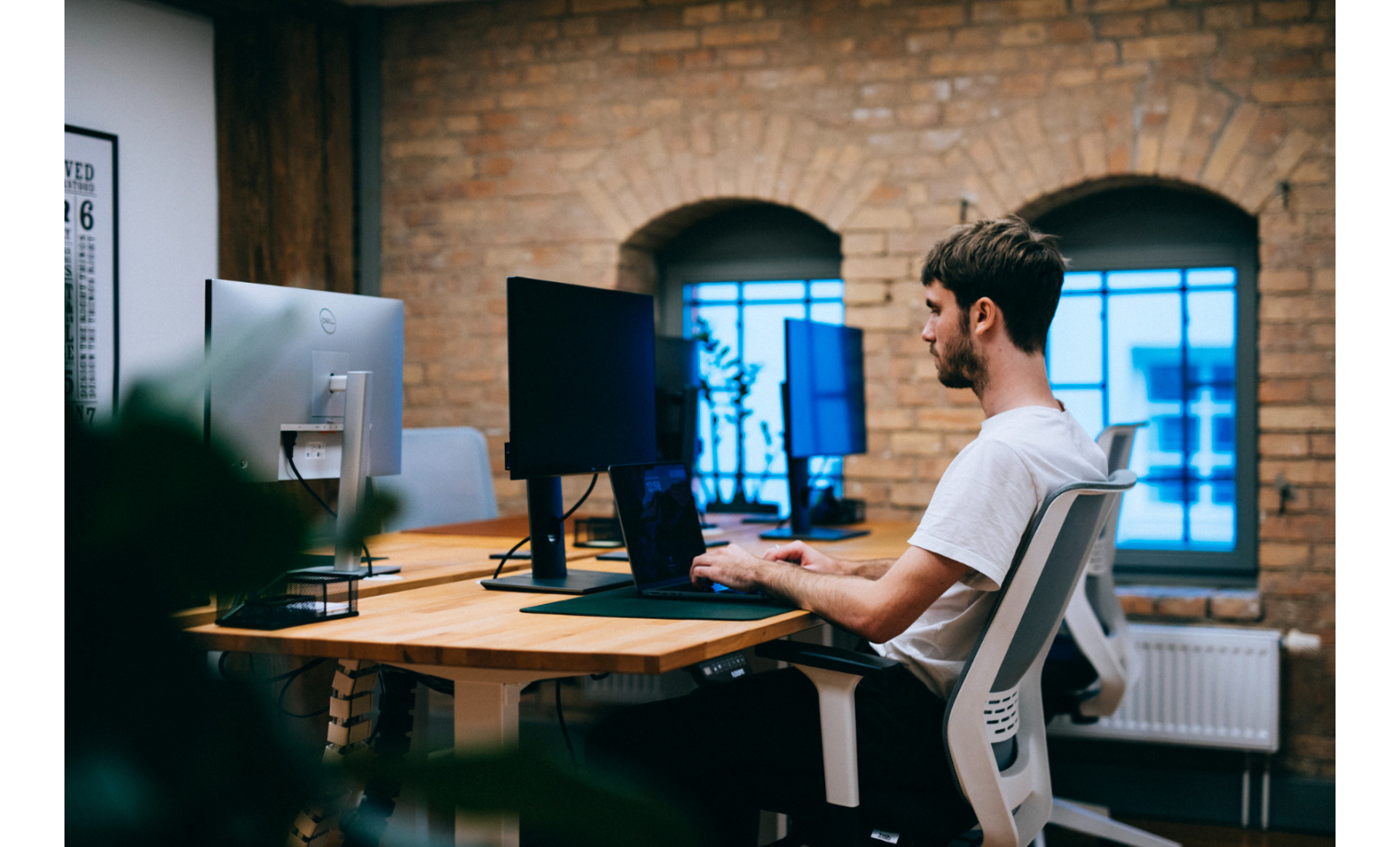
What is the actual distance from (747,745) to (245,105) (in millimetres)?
3480

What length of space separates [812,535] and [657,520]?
102cm

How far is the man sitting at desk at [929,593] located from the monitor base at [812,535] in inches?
38.0

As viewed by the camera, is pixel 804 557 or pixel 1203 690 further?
pixel 1203 690

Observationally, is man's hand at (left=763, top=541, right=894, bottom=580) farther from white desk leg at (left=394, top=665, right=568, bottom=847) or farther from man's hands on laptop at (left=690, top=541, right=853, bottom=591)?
white desk leg at (left=394, top=665, right=568, bottom=847)

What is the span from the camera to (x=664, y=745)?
5.87 ft

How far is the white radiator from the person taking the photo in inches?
131

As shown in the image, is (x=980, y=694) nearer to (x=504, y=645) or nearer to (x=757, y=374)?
(x=504, y=645)

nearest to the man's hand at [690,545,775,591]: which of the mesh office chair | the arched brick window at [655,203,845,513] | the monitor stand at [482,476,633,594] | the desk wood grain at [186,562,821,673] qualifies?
the desk wood grain at [186,562,821,673]

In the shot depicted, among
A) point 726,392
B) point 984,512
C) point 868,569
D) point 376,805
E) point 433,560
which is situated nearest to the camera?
point 376,805

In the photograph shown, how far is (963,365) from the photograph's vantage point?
1.88 m

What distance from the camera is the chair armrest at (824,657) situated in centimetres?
160

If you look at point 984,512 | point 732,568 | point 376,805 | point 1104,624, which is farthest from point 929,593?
point 1104,624

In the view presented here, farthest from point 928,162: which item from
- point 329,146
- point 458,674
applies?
point 458,674
